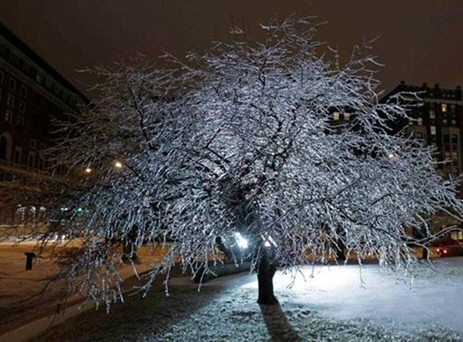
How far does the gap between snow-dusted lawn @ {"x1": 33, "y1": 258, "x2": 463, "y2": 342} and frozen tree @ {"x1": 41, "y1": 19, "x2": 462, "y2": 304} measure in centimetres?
114

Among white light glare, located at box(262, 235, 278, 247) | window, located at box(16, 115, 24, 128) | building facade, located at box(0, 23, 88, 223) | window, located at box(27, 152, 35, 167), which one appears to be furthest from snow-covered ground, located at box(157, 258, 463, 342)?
window, located at box(27, 152, 35, 167)

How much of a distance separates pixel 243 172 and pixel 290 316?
3.24 m

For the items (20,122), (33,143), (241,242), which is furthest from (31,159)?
(241,242)

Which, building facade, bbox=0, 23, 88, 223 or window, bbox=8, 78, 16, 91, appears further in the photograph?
window, bbox=8, 78, 16, 91

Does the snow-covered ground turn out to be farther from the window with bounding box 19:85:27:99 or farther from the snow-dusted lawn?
the window with bounding box 19:85:27:99

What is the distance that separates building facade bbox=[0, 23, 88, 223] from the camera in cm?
5966

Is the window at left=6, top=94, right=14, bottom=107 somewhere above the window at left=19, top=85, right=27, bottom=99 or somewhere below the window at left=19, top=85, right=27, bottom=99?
below

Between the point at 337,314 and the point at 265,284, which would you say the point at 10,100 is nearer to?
the point at 265,284

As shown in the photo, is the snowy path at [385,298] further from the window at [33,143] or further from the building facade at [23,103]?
the window at [33,143]

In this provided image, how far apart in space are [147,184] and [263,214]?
2169 millimetres

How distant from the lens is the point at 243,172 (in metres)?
8.91

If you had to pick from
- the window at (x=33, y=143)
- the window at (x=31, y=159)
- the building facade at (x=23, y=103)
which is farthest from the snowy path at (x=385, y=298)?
the window at (x=33, y=143)

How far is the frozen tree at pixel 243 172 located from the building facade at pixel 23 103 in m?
48.8

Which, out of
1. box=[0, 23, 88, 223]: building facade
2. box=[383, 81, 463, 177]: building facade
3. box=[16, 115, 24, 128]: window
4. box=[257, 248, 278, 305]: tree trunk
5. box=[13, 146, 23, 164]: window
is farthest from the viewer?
box=[383, 81, 463, 177]: building facade
